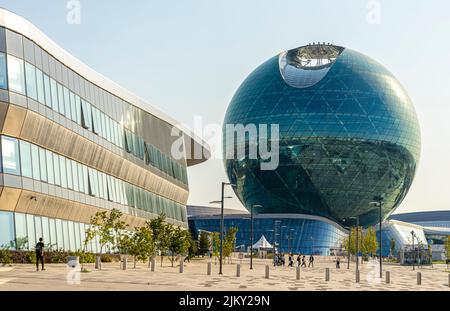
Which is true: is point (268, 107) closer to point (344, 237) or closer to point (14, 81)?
point (344, 237)

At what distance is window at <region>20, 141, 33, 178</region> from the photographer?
41312mm

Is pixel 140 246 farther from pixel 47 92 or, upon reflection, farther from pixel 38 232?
pixel 47 92

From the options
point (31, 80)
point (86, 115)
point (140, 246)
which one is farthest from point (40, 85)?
point (140, 246)

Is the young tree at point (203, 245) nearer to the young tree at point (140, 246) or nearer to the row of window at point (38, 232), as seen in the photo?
the row of window at point (38, 232)

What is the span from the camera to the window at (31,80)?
137 feet

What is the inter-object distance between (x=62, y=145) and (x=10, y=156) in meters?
8.47

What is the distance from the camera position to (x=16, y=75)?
40250mm

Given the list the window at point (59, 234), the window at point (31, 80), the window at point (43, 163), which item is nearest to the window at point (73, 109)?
the window at point (43, 163)

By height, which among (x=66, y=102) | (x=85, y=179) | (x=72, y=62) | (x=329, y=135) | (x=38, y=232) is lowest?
(x=38, y=232)

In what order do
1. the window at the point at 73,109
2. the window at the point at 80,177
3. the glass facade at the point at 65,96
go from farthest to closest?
the window at the point at 80,177, the window at the point at 73,109, the glass facade at the point at 65,96

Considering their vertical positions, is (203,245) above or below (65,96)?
below

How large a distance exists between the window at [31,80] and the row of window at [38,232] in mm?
7319

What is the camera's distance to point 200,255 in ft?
332
